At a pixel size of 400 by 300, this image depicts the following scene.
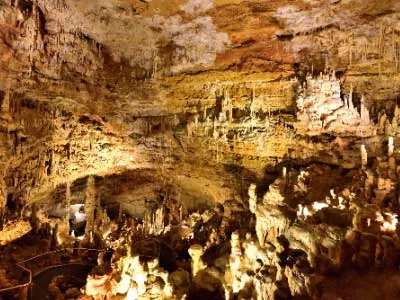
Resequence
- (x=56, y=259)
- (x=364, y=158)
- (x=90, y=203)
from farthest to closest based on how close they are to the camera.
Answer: (x=90, y=203) < (x=56, y=259) < (x=364, y=158)

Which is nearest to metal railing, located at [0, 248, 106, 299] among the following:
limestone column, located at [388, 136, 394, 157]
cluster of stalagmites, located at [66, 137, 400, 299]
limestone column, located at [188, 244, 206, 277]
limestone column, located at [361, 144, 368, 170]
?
cluster of stalagmites, located at [66, 137, 400, 299]

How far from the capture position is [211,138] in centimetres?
1205

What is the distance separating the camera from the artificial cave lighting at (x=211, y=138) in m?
7.55

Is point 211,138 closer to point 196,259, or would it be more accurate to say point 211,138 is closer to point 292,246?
point 196,259

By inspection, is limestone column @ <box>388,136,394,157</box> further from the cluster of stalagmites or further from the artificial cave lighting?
the cluster of stalagmites

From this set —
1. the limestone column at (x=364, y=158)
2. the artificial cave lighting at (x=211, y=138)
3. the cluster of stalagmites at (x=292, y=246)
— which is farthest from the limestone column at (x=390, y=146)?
the limestone column at (x=364, y=158)

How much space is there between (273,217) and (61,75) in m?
7.86

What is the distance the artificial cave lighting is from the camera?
24.8 ft

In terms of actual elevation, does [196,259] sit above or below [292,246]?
below

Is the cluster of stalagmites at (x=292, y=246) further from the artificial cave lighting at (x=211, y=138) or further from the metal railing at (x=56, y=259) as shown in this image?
the metal railing at (x=56, y=259)

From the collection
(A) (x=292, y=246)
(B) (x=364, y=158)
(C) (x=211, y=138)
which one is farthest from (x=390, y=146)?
(C) (x=211, y=138)

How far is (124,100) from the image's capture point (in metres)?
12.6

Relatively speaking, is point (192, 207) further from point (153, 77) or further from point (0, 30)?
point (0, 30)

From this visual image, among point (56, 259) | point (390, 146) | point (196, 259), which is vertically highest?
point (390, 146)
